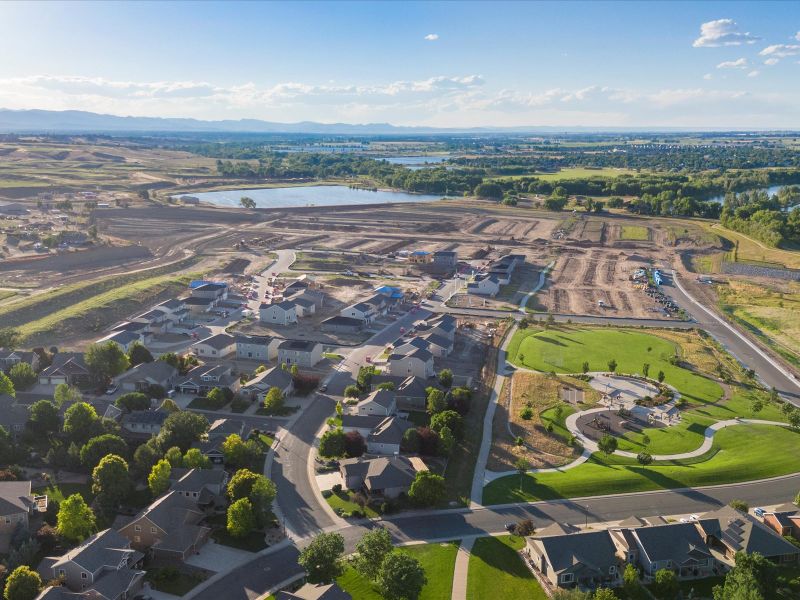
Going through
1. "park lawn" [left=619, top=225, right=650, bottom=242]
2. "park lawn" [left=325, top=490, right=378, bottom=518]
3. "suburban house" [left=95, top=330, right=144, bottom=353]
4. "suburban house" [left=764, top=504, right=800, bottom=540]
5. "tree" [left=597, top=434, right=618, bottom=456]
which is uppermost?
"park lawn" [left=619, top=225, right=650, bottom=242]

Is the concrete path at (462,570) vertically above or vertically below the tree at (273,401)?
below

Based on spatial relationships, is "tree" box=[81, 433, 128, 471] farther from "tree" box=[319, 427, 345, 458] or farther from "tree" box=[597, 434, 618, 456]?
"tree" box=[597, 434, 618, 456]

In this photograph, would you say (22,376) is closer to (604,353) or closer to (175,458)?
(175,458)

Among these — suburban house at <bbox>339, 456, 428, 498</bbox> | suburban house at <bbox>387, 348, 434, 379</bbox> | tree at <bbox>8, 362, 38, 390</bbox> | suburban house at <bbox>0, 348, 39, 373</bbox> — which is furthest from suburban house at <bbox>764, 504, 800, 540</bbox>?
suburban house at <bbox>0, 348, 39, 373</bbox>

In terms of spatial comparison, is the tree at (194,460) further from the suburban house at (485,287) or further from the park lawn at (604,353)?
the suburban house at (485,287)

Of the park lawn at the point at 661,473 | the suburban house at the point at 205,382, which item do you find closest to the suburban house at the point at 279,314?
the suburban house at the point at 205,382

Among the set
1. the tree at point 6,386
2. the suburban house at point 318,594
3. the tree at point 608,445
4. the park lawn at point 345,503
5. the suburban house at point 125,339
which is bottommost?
the park lawn at point 345,503

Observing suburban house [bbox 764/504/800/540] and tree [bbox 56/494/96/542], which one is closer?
tree [bbox 56/494/96/542]
